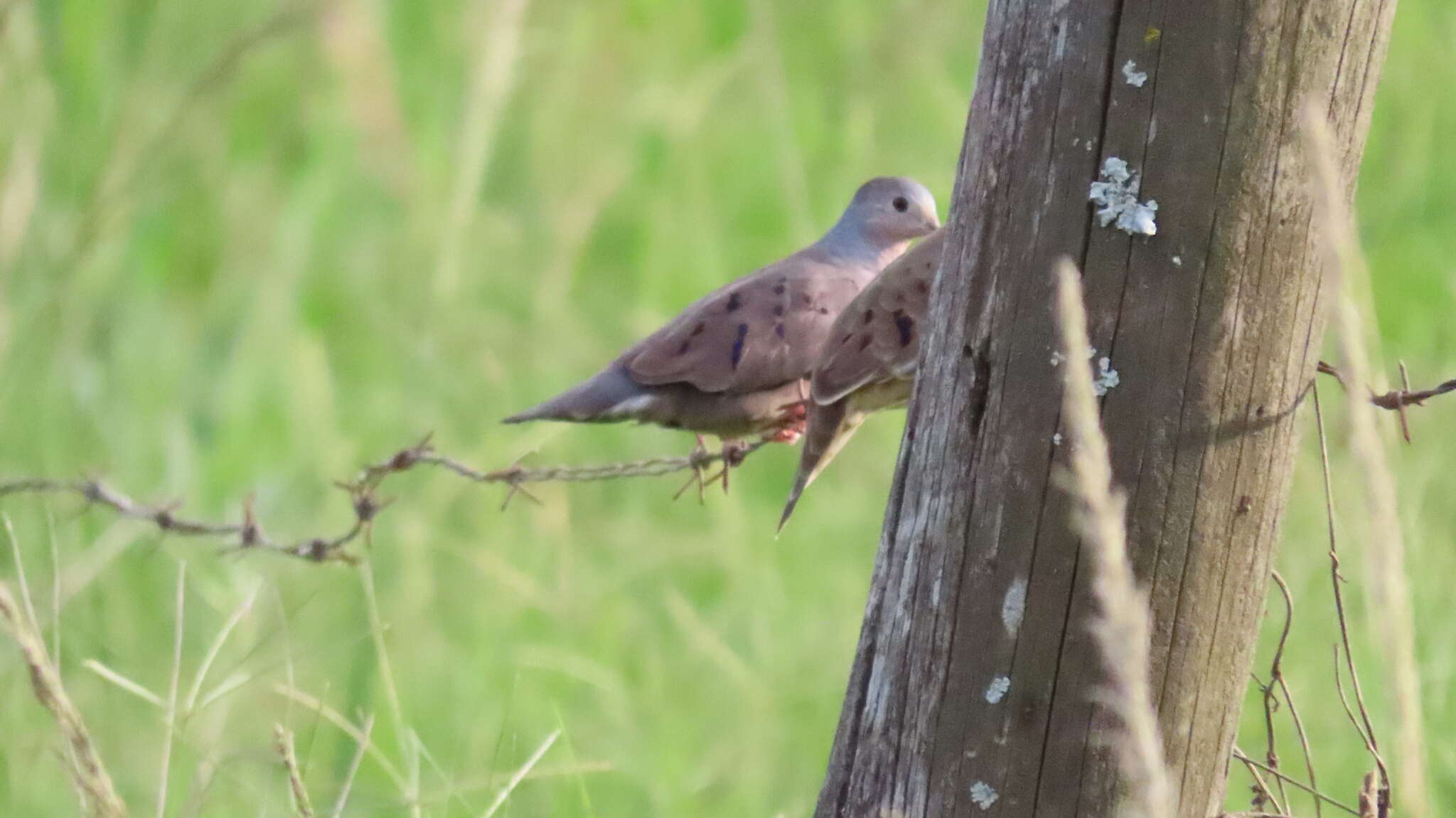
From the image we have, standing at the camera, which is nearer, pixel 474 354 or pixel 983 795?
pixel 983 795

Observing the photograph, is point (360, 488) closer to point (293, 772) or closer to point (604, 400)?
point (604, 400)

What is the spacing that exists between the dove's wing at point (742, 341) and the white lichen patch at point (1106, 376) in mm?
2221

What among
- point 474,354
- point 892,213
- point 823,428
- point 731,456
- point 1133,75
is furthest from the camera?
point 474,354

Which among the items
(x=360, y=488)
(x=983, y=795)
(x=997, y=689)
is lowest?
(x=983, y=795)

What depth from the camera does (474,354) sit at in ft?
25.0

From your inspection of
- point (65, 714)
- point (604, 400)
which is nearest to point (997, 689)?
point (65, 714)

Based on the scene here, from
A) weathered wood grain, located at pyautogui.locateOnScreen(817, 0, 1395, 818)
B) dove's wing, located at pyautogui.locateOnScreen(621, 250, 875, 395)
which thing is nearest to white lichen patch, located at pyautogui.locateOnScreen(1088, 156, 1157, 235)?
weathered wood grain, located at pyautogui.locateOnScreen(817, 0, 1395, 818)

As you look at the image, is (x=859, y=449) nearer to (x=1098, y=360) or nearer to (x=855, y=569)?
(x=855, y=569)

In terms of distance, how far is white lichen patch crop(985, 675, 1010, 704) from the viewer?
7.39 feet

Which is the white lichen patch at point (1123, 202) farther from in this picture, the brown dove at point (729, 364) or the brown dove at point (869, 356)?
the brown dove at point (729, 364)

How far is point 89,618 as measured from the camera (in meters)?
5.92

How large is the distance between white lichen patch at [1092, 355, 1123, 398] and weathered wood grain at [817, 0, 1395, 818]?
0.01m

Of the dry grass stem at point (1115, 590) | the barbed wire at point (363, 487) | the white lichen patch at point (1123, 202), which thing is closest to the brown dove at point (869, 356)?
the barbed wire at point (363, 487)

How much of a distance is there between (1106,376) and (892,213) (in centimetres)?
285
